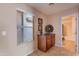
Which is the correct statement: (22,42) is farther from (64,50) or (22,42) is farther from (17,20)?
(64,50)

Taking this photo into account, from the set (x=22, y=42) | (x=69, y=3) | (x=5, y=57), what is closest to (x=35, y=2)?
(x=69, y=3)

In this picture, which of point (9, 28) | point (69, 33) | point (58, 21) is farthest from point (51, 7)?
point (9, 28)

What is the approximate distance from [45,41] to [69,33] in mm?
429

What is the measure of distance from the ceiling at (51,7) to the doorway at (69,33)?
7.2 inches

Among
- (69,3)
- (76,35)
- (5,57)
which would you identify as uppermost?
(69,3)

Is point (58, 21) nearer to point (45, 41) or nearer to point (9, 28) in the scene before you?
point (45, 41)

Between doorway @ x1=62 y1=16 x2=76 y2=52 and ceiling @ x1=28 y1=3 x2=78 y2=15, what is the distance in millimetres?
183

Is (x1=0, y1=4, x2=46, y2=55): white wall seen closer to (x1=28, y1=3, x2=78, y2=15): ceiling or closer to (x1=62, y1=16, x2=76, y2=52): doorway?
(x1=28, y1=3, x2=78, y2=15): ceiling

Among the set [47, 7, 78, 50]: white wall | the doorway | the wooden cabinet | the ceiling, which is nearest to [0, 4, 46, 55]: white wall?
the ceiling

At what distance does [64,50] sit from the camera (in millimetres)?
1527

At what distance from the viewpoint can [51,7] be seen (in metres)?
1.48

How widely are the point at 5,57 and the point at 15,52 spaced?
158 mm

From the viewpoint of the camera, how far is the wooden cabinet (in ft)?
5.15

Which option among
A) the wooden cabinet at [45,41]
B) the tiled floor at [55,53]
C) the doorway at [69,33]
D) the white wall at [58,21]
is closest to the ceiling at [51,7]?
the white wall at [58,21]
